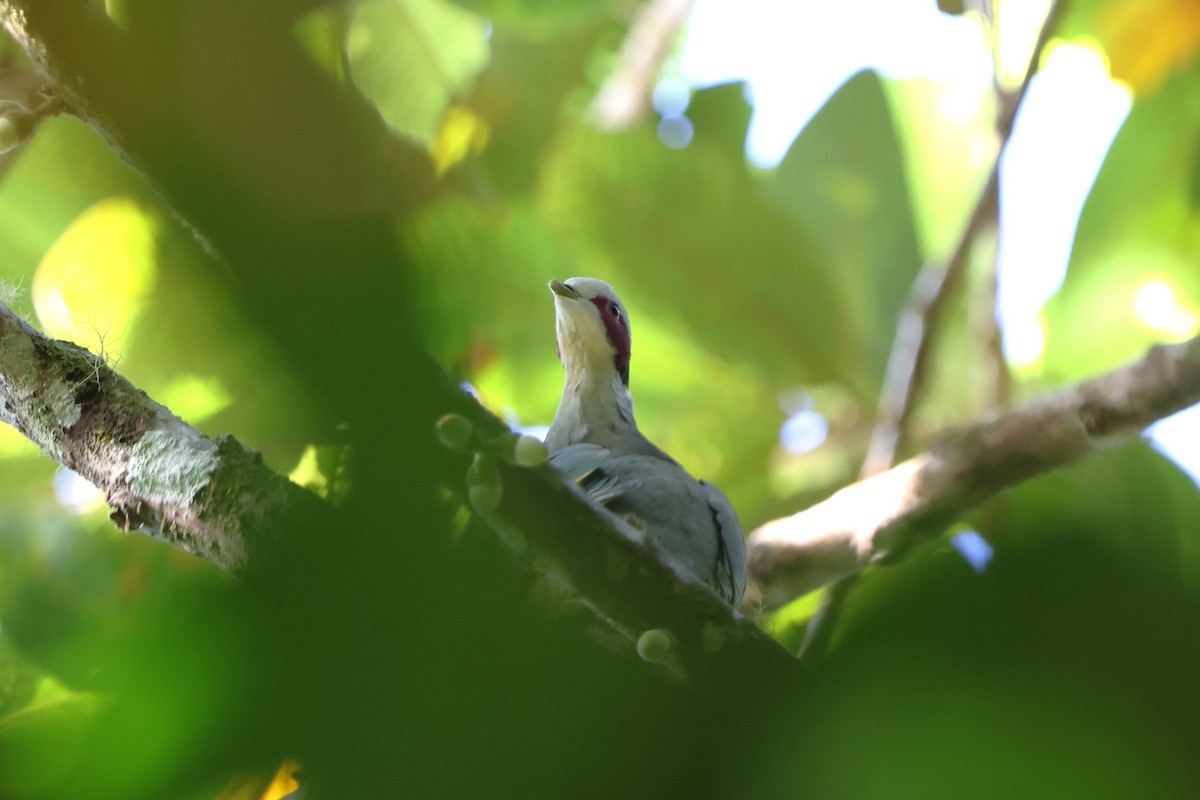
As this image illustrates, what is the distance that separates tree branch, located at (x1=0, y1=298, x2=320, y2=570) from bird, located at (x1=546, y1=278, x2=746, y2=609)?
19.8 inches

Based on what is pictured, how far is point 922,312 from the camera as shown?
234 cm

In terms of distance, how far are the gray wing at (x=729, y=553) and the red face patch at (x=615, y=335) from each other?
73 cm

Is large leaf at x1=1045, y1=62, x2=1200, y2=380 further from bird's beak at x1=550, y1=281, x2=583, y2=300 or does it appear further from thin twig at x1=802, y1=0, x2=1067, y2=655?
bird's beak at x1=550, y1=281, x2=583, y2=300

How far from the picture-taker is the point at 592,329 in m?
2.67

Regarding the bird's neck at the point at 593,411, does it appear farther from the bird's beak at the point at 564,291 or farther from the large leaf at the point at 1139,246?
the large leaf at the point at 1139,246

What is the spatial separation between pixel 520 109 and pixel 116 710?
2.26m

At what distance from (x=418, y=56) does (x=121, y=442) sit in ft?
4.43

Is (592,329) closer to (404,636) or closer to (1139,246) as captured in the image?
(1139,246)

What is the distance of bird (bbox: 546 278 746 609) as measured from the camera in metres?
1.84

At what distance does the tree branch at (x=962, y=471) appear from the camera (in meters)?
1.82

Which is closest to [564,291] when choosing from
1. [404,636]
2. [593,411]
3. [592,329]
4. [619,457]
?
[592,329]

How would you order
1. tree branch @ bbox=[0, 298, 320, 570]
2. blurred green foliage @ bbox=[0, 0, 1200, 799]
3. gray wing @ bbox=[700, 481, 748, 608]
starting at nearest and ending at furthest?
blurred green foliage @ bbox=[0, 0, 1200, 799]
tree branch @ bbox=[0, 298, 320, 570]
gray wing @ bbox=[700, 481, 748, 608]

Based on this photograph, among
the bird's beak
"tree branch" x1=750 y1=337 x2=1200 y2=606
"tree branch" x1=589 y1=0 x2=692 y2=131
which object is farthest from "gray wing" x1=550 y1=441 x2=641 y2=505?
"tree branch" x1=589 y1=0 x2=692 y2=131

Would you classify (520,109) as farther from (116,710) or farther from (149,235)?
(116,710)
